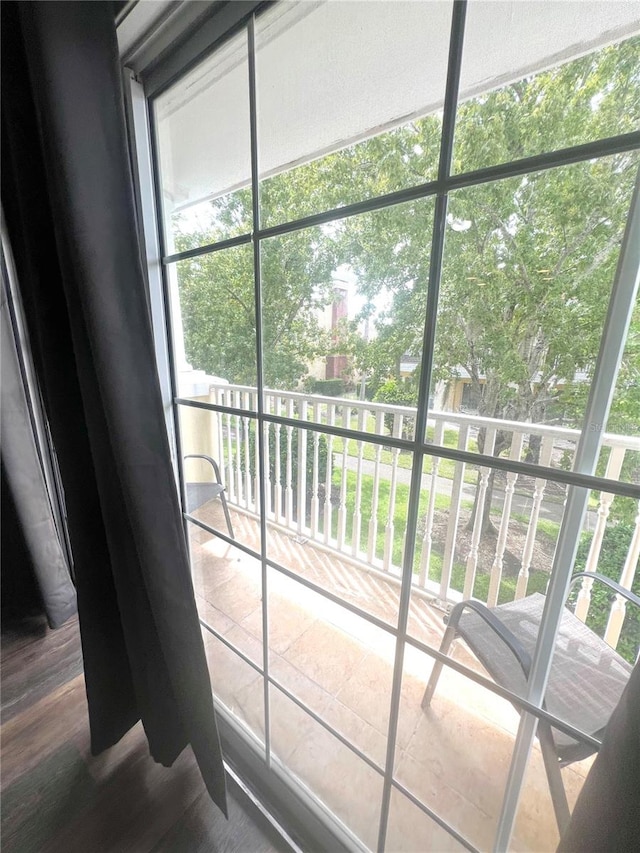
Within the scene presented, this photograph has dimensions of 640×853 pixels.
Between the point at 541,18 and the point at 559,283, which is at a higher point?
the point at 541,18

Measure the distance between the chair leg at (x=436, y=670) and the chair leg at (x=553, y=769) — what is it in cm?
27

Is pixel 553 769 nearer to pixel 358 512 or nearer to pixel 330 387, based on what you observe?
pixel 330 387

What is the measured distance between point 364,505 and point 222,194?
5.31 feet

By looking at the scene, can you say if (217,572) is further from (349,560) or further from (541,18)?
(541,18)

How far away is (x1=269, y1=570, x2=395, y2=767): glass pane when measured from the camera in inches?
43.6

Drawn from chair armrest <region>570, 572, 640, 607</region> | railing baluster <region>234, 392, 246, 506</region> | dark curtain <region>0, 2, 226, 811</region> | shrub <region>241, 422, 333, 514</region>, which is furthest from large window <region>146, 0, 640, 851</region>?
shrub <region>241, 422, 333, 514</region>

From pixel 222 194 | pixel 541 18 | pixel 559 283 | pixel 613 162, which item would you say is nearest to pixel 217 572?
pixel 222 194

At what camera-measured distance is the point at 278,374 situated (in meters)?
1.09

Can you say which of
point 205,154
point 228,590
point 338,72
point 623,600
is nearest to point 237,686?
point 228,590

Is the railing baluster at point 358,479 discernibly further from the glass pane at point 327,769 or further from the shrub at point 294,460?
the glass pane at point 327,769

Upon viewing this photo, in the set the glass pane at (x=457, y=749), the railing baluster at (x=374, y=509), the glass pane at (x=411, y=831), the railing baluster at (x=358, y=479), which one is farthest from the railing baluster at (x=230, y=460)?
the glass pane at (x=411, y=831)

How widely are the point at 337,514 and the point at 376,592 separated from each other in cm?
49

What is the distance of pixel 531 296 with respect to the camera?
2.72ft

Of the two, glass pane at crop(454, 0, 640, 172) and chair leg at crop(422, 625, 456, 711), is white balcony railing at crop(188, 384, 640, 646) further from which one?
glass pane at crop(454, 0, 640, 172)
